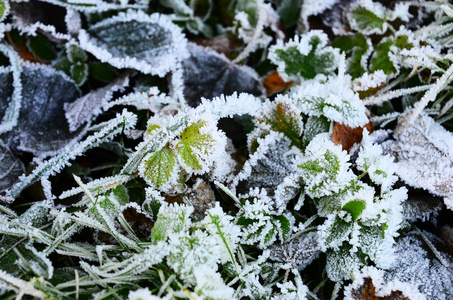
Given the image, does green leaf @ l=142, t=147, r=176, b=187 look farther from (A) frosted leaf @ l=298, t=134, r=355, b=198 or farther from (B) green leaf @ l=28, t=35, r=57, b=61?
(B) green leaf @ l=28, t=35, r=57, b=61

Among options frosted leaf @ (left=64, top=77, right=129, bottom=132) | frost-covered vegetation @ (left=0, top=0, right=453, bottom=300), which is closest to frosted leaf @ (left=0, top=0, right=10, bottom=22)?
frost-covered vegetation @ (left=0, top=0, right=453, bottom=300)

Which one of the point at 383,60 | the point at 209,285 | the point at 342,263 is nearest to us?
the point at 209,285

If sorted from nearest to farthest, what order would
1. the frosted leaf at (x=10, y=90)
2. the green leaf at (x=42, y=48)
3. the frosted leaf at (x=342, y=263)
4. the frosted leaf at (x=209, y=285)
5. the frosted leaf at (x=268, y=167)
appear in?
the frosted leaf at (x=209, y=285) → the frosted leaf at (x=342, y=263) → the frosted leaf at (x=268, y=167) → the frosted leaf at (x=10, y=90) → the green leaf at (x=42, y=48)

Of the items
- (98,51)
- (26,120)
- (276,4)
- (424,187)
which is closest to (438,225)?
(424,187)

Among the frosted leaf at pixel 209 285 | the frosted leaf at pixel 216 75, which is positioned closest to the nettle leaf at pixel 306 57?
the frosted leaf at pixel 216 75

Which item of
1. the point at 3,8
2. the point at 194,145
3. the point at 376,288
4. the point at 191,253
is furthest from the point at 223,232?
the point at 3,8

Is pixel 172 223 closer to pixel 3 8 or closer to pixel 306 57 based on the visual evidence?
pixel 306 57

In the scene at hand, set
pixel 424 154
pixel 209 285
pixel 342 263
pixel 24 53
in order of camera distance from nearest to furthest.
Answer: pixel 209 285 < pixel 342 263 < pixel 424 154 < pixel 24 53

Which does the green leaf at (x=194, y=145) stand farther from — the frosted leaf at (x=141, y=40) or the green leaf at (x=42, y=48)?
the green leaf at (x=42, y=48)
